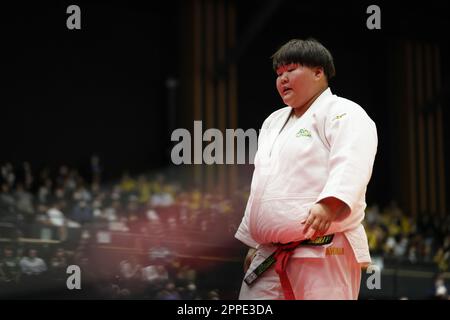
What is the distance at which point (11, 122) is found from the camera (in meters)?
15.4

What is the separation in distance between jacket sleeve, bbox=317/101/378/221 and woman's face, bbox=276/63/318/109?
153 mm

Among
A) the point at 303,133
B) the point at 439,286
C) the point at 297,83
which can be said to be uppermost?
the point at 297,83

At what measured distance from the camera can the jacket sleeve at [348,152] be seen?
2.60m

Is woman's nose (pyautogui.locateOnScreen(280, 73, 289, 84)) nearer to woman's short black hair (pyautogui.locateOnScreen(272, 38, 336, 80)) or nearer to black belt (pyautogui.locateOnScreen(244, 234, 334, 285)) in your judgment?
woman's short black hair (pyautogui.locateOnScreen(272, 38, 336, 80))

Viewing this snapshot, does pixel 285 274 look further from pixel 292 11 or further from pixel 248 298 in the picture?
pixel 292 11

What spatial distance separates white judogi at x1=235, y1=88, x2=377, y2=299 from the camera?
104 inches

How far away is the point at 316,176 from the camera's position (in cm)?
275

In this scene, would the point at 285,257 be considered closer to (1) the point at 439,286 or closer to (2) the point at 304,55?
(2) the point at 304,55

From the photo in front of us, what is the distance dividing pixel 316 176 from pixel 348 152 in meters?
0.18

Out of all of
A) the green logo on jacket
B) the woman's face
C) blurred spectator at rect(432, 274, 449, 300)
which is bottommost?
blurred spectator at rect(432, 274, 449, 300)

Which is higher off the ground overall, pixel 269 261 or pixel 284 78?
pixel 284 78

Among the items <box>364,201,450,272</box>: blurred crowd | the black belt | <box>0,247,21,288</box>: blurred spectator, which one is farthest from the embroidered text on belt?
<box>364,201,450,272</box>: blurred crowd

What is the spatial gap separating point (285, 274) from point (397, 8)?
1614 cm

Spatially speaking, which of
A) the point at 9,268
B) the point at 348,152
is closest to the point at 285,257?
the point at 348,152
